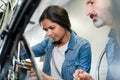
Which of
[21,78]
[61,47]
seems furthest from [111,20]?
[61,47]

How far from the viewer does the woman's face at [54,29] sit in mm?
1333

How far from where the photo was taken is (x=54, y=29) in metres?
1.35

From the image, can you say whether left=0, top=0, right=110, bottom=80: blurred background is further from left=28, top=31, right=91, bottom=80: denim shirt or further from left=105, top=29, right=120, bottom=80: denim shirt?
left=105, top=29, right=120, bottom=80: denim shirt

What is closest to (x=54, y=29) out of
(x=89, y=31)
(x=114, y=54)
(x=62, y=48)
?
(x=62, y=48)

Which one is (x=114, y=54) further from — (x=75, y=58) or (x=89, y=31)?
(x=89, y=31)

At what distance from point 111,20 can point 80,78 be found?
2.30ft

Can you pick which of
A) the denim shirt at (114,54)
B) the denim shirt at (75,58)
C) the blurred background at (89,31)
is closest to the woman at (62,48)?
the denim shirt at (75,58)

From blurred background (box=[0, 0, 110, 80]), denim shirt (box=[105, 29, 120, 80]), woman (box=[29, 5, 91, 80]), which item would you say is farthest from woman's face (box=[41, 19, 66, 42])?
denim shirt (box=[105, 29, 120, 80])

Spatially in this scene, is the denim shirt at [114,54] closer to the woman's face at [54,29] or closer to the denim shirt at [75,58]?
the denim shirt at [75,58]

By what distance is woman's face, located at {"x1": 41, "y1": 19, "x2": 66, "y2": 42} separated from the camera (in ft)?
4.37

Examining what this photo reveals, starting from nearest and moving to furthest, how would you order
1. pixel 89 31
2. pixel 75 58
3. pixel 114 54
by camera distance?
pixel 114 54 < pixel 75 58 < pixel 89 31

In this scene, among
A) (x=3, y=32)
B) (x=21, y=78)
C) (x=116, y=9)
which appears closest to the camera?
(x=116, y=9)

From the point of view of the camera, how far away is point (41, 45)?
5.08ft

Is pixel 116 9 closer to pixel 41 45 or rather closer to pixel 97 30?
pixel 41 45
